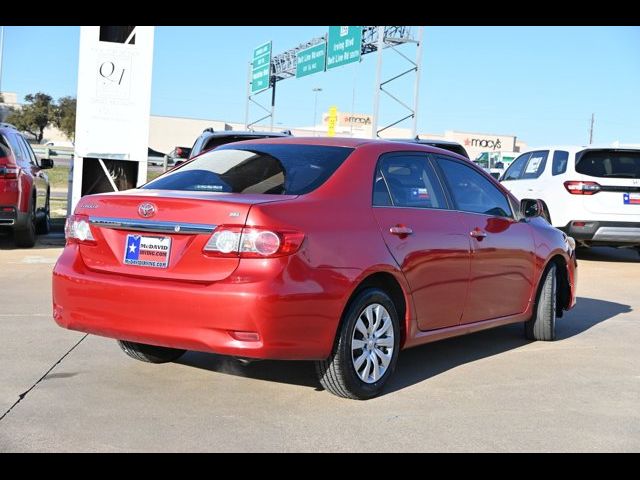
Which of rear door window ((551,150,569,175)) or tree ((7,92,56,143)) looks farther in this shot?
tree ((7,92,56,143))

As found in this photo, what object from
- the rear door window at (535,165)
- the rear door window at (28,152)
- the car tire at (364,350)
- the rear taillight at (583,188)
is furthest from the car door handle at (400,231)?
the rear door window at (535,165)

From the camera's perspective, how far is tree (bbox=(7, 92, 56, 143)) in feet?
239

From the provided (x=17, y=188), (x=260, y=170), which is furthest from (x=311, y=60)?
(x=260, y=170)

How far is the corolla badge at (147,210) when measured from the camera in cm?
462

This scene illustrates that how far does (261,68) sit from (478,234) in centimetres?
4049

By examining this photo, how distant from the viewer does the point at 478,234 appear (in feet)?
19.5

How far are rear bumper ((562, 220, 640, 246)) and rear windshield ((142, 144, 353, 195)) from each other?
26.7 feet

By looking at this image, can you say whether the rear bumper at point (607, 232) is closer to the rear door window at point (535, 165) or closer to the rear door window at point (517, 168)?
the rear door window at point (535, 165)

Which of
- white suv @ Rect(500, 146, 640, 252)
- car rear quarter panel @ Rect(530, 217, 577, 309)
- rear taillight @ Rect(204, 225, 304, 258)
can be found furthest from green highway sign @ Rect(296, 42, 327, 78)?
rear taillight @ Rect(204, 225, 304, 258)

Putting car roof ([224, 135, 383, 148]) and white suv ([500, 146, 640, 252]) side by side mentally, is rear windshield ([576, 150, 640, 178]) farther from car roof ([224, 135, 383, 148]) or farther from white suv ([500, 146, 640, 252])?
car roof ([224, 135, 383, 148])

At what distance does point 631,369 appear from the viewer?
6.10 m

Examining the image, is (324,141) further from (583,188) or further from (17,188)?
(583,188)

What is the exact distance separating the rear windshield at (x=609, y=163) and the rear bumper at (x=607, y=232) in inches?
29.2
